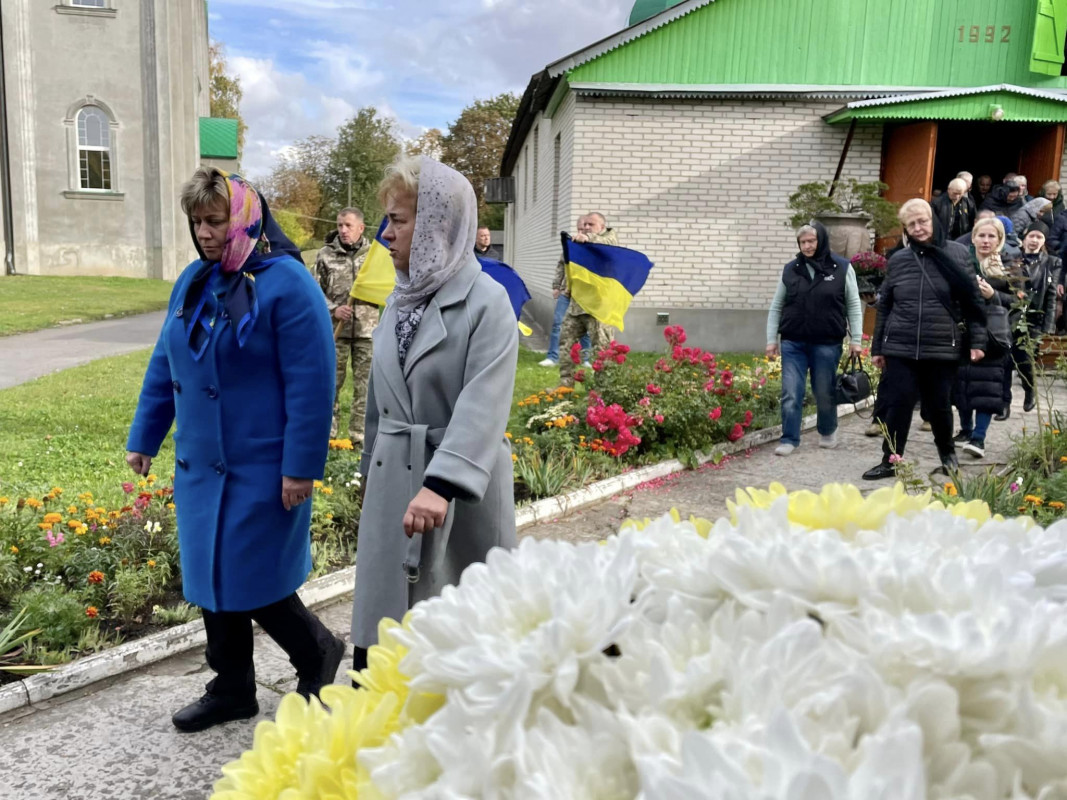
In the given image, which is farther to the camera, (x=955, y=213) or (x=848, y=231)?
(x=848, y=231)

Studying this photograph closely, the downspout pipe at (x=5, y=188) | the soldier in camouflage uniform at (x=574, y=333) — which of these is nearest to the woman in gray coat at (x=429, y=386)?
the soldier in camouflage uniform at (x=574, y=333)

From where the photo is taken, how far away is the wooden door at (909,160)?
13898mm

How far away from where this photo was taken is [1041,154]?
14641 millimetres

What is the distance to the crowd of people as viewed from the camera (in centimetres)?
673

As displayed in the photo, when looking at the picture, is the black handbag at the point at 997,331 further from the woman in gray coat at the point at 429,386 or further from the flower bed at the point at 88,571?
the woman in gray coat at the point at 429,386

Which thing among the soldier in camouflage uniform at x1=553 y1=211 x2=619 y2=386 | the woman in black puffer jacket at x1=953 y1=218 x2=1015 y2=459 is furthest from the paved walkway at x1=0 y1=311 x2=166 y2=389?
the woman in black puffer jacket at x1=953 y1=218 x2=1015 y2=459

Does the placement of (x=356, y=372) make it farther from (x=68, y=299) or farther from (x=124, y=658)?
(x=68, y=299)

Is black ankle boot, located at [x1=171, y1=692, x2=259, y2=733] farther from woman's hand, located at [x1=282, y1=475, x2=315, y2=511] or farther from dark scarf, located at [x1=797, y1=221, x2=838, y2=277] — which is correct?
dark scarf, located at [x1=797, y1=221, x2=838, y2=277]

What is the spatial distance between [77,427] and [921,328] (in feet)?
23.0

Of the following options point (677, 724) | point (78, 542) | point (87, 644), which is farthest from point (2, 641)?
point (677, 724)

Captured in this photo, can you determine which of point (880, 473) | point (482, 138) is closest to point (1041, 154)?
point (880, 473)

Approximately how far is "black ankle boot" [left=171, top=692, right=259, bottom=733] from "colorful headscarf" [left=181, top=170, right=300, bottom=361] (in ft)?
4.16

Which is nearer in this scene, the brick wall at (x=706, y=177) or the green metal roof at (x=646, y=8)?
the brick wall at (x=706, y=177)

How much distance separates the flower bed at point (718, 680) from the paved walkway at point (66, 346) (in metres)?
11.2
